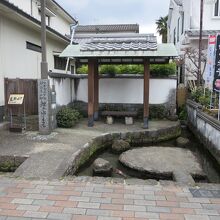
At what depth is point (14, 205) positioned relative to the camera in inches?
159

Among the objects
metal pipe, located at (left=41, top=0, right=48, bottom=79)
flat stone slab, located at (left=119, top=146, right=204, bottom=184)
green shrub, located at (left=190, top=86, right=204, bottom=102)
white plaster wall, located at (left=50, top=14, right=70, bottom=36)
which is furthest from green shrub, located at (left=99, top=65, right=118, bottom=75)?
white plaster wall, located at (left=50, top=14, right=70, bottom=36)

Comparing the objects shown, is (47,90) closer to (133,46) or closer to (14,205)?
(133,46)

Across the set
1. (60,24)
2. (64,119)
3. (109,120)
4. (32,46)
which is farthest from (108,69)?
(60,24)

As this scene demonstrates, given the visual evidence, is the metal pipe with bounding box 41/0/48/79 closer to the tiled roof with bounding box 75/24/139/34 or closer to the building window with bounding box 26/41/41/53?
the building window with bounding box 26/41/41/53

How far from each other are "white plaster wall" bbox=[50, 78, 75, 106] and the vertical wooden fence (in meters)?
0.75

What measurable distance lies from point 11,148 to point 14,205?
3.11 m

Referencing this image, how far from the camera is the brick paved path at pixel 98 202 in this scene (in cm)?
379

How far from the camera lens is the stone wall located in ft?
25.9

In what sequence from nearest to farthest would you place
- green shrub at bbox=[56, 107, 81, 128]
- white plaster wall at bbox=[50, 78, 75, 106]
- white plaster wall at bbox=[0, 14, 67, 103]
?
1. white plaster wall at bbox=[0, 14, 67, 103]
2. green shrub at bbox=[56, 107, 81, 128]
3. white plaster wall at bbox=[50, 78, 75, 106]

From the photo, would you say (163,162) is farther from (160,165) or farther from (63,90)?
(63,90)

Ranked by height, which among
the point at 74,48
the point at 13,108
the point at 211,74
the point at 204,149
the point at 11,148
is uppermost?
the point at 74,48

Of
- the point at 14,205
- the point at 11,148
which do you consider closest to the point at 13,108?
the point at 11,148

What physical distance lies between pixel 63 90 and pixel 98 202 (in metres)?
7.69

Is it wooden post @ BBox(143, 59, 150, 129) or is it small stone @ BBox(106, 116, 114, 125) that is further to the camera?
small stone @ BBox(106, 116, 114, 125)
